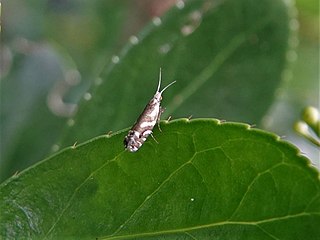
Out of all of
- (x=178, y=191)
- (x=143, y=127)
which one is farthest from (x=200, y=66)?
(x=178, y=191)

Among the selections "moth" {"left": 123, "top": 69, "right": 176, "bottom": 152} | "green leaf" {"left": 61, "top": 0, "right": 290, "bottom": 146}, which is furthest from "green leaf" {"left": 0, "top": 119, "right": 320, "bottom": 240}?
"green leaf" {"left": 61, "top": 0, "right": 290, "bottom": 146}

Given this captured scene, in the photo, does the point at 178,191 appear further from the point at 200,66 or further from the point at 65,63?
the point at 65,63

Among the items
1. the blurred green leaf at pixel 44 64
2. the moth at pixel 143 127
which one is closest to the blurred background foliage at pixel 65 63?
the blurred green leaf at pixel 44 64

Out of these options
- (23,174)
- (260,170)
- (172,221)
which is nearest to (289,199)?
(260,170)

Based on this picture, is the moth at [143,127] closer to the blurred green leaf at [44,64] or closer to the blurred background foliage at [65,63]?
the blurred background foliage at [65,63]

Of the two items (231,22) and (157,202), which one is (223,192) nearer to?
(157,202)
